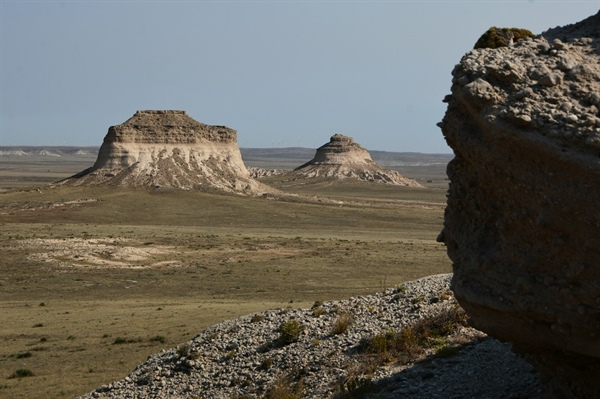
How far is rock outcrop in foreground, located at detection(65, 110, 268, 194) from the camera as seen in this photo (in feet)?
275

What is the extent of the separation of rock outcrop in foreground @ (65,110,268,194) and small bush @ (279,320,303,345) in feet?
220

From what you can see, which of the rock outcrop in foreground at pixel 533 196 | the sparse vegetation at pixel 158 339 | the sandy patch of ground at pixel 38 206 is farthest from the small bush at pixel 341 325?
the sandy patch of ground at pixel 38 206

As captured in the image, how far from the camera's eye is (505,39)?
11.5 m

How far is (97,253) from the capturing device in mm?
47094

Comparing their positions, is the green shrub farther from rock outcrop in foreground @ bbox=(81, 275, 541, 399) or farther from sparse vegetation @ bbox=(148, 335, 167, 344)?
sparse vegetation @ bbox=(148, 335, 167, 344)

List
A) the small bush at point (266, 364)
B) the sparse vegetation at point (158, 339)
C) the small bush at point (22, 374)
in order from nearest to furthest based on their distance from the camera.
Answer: the small bush at point (266, 364), the small bush at point (22, 374), the sparse vegetation at point (158, 339)

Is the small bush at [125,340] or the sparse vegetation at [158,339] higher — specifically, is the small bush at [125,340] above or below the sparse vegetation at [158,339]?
below

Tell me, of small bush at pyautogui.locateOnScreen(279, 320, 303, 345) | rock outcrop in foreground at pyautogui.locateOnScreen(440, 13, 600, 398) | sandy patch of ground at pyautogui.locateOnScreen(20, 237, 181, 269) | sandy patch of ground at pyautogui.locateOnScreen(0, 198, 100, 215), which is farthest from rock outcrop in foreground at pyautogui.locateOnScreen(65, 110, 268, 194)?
rock outcrop in foreground at pyautogui.locateOnScreen(440, 13, 600, 398)

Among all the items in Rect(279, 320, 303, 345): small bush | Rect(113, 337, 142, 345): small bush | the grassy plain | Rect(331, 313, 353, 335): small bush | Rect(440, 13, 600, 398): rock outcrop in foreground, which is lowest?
the grassy plain

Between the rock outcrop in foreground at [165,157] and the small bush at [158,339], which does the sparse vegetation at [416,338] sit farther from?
the rock outcrop in foreground at [165,157]

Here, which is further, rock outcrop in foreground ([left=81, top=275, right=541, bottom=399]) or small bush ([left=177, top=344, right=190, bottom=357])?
small bush ([left=177, top=344, right=190, bottom=357])

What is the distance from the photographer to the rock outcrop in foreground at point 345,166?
444 ft

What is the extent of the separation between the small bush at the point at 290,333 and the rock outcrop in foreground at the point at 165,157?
2642 inches

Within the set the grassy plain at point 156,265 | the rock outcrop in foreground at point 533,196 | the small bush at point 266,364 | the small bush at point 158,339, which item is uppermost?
the rock outcrop in foreground at point 533,196
